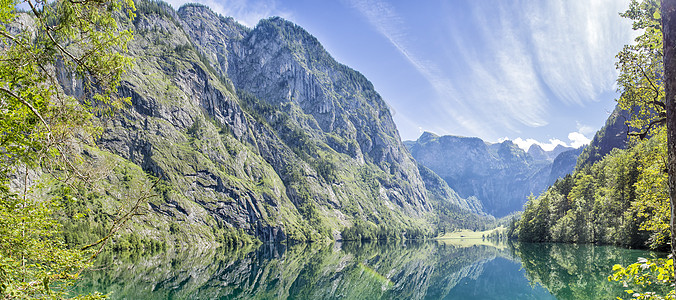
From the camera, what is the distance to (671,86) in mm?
6242

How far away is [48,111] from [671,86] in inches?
595

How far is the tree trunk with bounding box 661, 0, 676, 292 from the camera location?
19.6 feet

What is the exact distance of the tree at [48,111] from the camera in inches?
313

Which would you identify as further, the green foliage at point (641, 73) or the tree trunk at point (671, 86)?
the green foliage at point (641, 73)

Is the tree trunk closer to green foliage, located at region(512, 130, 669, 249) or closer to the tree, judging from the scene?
green foliage, located at region(512, 130, 669, 249)

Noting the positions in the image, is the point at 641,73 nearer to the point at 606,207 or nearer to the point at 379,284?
the point at 379,284

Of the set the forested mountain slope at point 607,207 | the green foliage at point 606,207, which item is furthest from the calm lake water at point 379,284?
the green foliage at point 606,207

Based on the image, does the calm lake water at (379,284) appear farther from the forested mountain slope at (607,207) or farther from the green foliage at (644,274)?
the green foliage at (644,274)

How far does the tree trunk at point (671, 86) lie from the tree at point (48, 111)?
40.2 ft

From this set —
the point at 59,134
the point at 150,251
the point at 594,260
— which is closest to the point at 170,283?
the point at 59,134

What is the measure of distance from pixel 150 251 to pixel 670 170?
143489 millimetres

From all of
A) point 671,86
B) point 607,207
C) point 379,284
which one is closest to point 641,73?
point 671,86

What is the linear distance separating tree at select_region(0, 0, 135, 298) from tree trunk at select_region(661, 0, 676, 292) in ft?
40.2

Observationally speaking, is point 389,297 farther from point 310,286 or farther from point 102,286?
point 102,286
